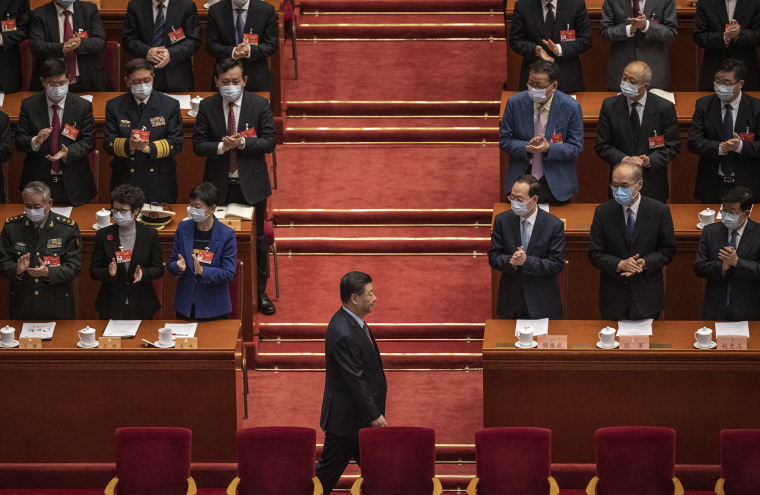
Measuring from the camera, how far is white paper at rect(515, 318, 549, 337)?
5.68m

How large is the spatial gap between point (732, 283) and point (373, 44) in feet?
11.7

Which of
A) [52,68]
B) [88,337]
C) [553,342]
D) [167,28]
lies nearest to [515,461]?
[553,342]

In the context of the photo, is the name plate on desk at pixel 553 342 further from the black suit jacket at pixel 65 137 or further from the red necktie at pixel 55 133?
the red necktie at pixel 55 133

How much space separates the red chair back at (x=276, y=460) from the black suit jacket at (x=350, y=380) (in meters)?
0.23

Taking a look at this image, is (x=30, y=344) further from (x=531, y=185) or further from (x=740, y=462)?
(x=740, y=462)

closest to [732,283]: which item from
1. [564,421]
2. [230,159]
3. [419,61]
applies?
[564,421]

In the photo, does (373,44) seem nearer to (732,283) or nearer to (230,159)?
(230,159)

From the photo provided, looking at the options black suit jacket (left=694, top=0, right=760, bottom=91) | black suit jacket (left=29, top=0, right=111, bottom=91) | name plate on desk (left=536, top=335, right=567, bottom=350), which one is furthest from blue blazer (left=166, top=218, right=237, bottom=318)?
black suit jacket (left=694, top=0, right=760, bottom=91)

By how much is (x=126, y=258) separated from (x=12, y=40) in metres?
2.19

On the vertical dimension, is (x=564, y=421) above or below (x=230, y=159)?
below

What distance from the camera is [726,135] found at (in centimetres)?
657

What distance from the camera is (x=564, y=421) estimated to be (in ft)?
18.5

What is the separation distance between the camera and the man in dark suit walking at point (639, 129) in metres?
6.43

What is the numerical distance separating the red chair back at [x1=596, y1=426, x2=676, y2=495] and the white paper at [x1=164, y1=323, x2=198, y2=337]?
72.7 inches
